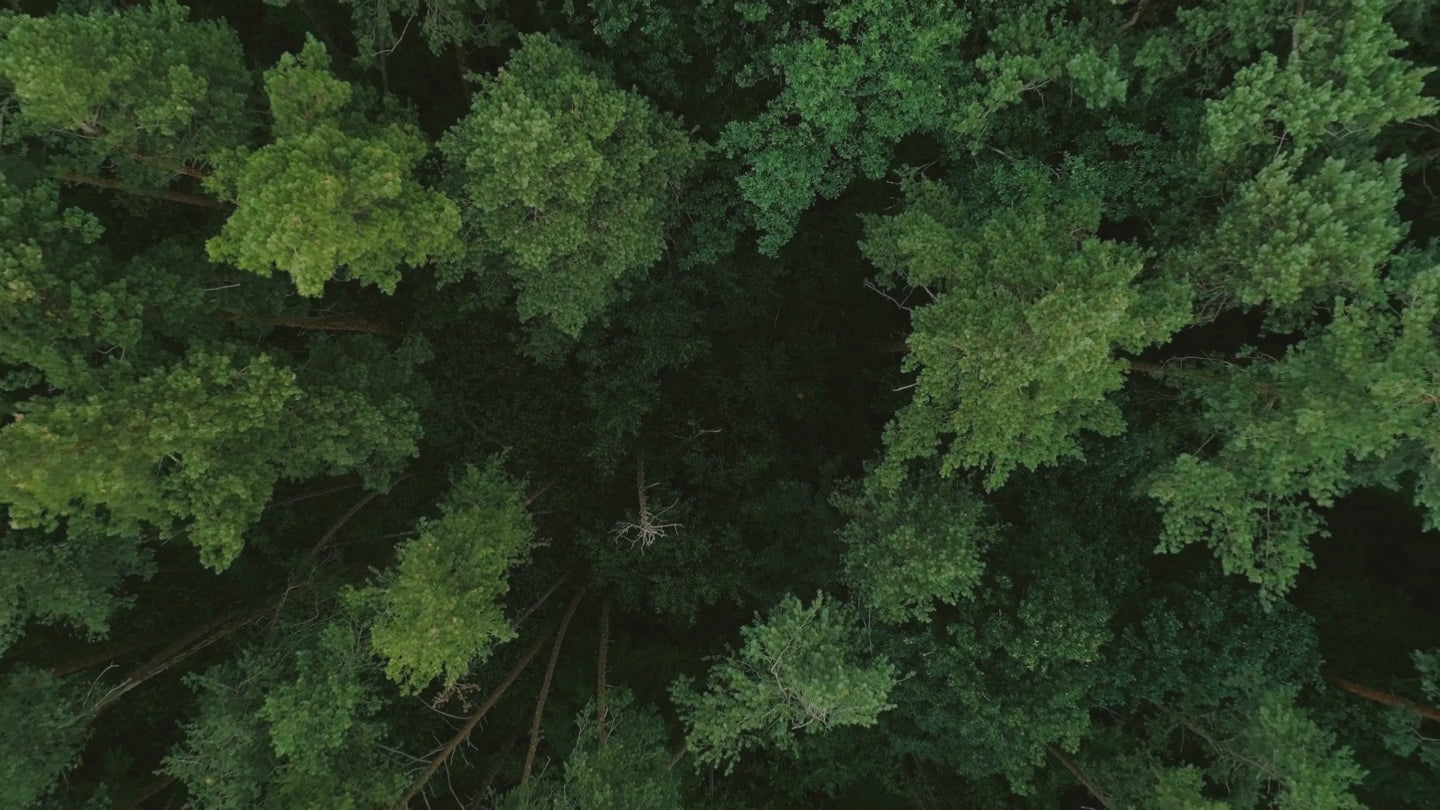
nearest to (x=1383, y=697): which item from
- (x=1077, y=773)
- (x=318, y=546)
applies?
(x=1077, y=773)

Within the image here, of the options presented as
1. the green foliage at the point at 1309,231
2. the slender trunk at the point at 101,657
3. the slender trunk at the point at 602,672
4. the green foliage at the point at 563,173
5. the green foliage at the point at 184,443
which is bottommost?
the slender trunk at the point at 101,657

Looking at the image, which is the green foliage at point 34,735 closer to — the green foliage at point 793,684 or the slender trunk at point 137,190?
the slender trunk at point 137,190

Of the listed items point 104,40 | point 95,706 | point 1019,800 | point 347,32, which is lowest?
point 95,706

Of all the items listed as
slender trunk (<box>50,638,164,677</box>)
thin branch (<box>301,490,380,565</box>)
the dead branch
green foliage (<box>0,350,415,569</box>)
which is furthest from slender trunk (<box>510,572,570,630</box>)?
slender trunk (<box>50,638,164,677</box>)

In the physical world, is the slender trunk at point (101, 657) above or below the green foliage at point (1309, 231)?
below

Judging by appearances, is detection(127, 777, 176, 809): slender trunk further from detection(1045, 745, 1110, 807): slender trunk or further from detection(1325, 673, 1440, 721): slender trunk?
detection(1325, 673, 1440, 721): slender trunk

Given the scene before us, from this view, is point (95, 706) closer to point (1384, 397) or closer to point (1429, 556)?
point (1384, 397)

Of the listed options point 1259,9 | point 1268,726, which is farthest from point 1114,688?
point 1259,9

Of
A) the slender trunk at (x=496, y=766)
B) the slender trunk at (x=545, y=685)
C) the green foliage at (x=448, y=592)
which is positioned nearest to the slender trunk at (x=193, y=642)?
the green foliage at (x=448, y=592)
